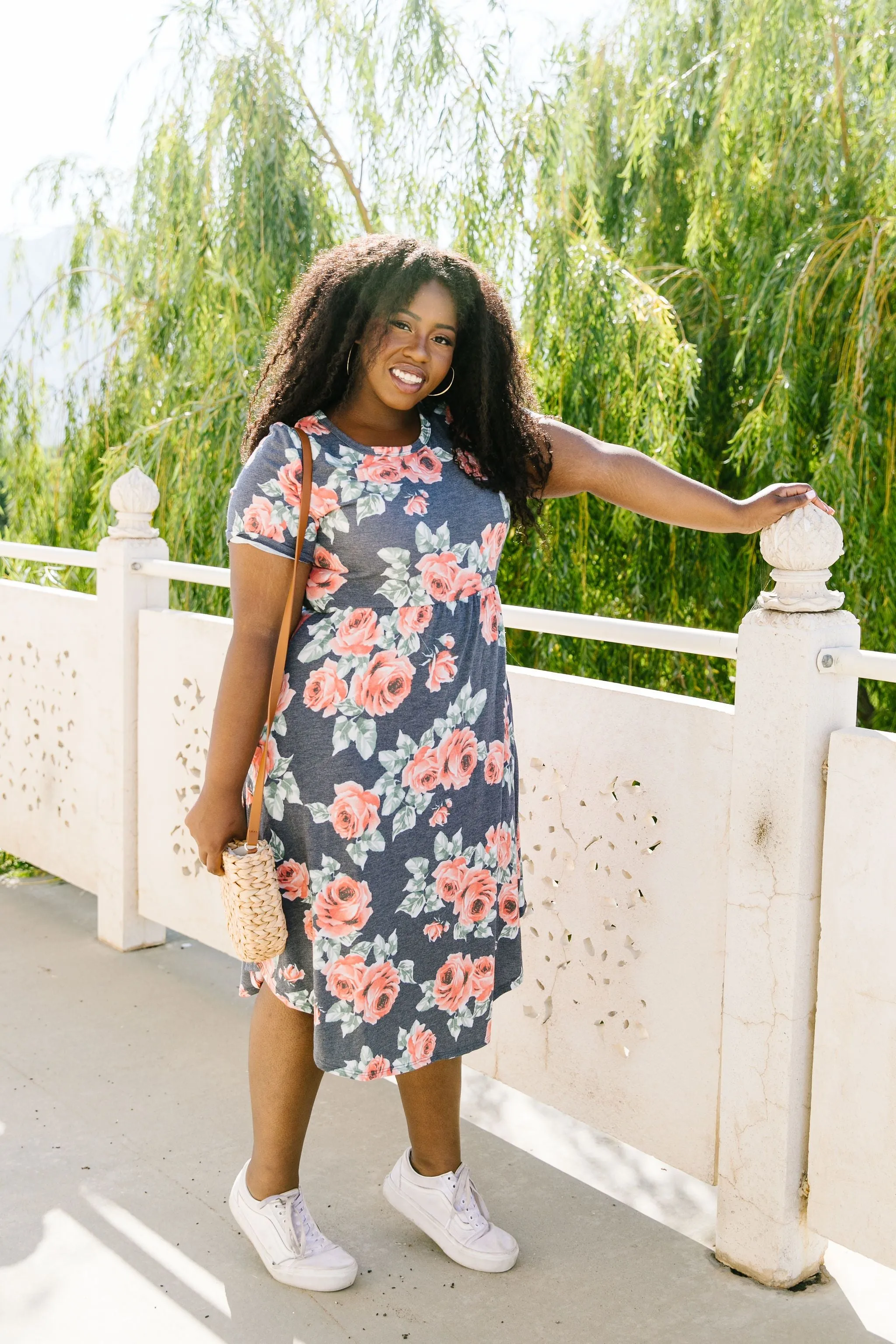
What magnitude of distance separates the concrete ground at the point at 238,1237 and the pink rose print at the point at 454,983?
1.53 ft

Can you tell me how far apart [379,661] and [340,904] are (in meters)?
0.37

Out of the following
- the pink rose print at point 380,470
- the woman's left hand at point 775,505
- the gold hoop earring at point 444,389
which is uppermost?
the gold hoop earring at point 444,389

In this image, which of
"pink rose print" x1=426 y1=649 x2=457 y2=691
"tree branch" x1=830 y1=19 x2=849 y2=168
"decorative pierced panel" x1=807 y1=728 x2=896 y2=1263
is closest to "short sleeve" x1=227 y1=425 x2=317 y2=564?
"pink rose print" x1=426 y1=649 x2=457 y2=691

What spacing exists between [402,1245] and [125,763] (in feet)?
5.72

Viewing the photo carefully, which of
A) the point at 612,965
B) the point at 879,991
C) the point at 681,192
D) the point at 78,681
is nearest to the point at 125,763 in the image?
the point at 78,681

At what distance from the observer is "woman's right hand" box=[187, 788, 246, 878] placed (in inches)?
82.4

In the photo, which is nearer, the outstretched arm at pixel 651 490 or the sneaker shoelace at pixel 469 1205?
the outstretched arm at pixel 651 490

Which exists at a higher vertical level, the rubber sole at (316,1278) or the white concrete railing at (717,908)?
A: the white concrete railing at (717,908)

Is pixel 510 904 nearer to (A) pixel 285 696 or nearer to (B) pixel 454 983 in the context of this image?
(B) pixel 454 983

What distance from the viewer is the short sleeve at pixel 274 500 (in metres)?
2.01

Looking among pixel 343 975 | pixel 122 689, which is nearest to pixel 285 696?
pixel 343 975

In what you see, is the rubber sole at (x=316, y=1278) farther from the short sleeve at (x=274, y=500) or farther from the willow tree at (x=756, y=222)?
the willow tree at (x=756, y=222)

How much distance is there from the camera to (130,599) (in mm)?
3748

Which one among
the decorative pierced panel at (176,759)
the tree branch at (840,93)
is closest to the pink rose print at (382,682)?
the decorative pierced panel at (176,759)
